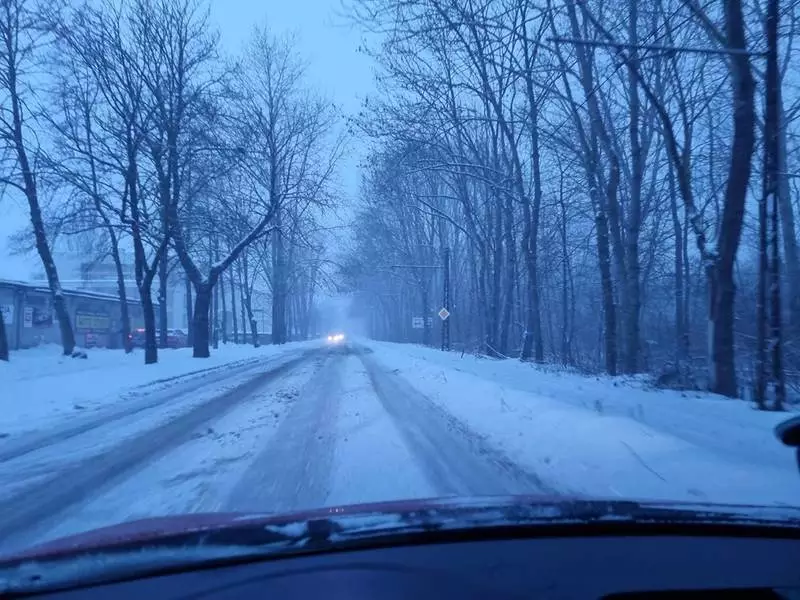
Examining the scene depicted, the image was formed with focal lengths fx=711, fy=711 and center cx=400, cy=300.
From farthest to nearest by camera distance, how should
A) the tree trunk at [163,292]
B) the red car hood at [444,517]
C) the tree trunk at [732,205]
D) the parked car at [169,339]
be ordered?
the parked car at [169,339] → the tree trunk at [163,292] → the tree trunk at [732,205] → the red car hood at [444,517]

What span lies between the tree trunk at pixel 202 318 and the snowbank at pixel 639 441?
20.4 meters

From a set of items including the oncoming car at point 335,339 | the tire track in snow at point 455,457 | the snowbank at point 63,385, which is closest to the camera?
the tire track in snow at point 455,457

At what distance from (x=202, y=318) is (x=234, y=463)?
84.6ft

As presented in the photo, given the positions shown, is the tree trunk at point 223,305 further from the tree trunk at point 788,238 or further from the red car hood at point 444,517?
the red car hood at point 444,517

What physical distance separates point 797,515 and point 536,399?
952cm

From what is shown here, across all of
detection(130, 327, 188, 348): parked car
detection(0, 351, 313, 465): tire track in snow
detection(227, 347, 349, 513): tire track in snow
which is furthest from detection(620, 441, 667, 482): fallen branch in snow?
detection(130, 327, 188, 348): parked car

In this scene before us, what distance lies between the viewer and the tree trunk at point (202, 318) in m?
32.4

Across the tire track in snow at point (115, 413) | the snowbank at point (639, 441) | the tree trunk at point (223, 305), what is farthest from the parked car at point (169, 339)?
the snowbank at point (639, 441)

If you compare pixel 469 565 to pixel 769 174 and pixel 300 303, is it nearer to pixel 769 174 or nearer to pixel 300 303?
pixel 769 174

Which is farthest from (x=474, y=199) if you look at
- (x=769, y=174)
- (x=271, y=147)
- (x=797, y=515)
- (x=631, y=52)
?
(x=797, y=515)

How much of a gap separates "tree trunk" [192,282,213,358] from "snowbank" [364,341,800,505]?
66.9ft

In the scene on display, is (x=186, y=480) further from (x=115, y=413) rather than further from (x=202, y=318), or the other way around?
(x=202, y=318)

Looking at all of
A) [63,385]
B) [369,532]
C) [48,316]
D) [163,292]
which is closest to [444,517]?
[369,532]

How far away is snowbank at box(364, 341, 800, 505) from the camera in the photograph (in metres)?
6.63
